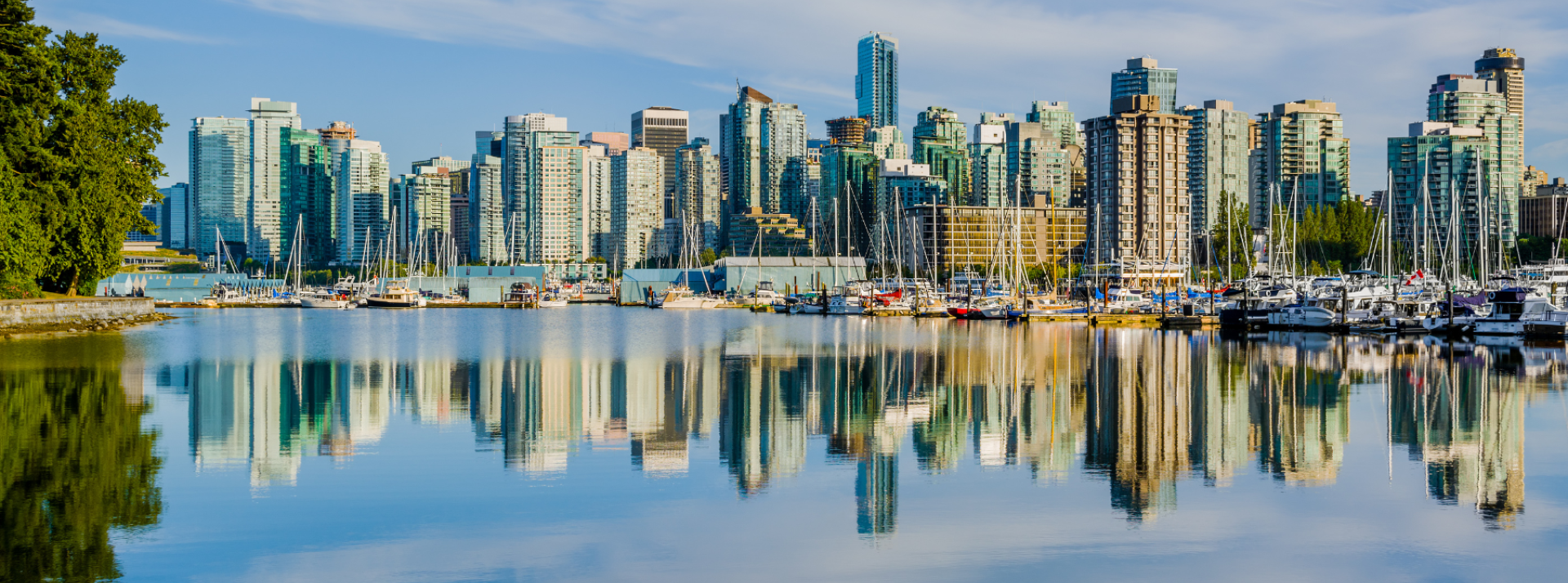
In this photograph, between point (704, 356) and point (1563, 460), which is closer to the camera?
point (1563, 460)

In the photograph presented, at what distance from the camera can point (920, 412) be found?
29406 mm

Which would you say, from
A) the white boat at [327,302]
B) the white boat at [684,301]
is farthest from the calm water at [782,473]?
the white boat at [327,302]

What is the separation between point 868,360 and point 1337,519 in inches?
1209

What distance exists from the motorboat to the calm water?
348 feet

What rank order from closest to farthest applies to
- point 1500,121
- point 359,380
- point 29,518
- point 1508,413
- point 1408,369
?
point 29,518, point 1508,413, point 359,380, point 1408,369, point 1500,121

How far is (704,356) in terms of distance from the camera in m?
50.8

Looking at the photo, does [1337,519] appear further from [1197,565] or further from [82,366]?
[82,366]

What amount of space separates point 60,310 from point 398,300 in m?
85.3

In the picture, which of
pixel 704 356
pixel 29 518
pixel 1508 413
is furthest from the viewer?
pixel 704 356

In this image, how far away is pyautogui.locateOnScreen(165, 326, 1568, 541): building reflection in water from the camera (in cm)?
2103

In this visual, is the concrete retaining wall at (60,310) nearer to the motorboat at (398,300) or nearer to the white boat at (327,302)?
the white boat at (327,302)

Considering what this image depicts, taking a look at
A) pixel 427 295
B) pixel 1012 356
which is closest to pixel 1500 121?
pixel 427 295

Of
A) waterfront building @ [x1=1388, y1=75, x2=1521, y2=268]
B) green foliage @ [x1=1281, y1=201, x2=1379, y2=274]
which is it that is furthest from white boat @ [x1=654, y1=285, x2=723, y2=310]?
waterfront building @ [x1=1388, y1=75, x2=1521, y2=268]

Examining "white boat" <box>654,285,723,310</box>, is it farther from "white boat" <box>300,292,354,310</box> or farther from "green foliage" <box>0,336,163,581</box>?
"green foliage" <box>0,336,163,581</box>
